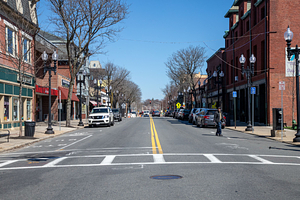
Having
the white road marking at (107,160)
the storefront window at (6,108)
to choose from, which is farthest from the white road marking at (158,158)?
the storefront window at (6,108)

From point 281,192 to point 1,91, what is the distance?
21259 millimetres

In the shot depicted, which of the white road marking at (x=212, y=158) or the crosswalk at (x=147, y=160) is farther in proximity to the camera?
the white road marking at (x=212, y=158)

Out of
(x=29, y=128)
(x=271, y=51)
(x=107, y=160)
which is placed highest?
(x=271, y=51)

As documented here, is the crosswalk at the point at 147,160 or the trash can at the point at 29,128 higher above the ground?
the trash can at the point at 29,128

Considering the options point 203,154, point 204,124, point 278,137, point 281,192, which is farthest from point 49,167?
point 204,124

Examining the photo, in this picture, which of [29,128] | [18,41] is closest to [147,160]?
[29,128]

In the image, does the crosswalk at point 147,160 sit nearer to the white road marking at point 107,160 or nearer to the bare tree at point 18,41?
the white road marking at point 107,160

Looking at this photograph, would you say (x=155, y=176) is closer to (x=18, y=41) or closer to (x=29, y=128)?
(x=29, y=128)

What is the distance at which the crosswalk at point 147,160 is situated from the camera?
9609 mm

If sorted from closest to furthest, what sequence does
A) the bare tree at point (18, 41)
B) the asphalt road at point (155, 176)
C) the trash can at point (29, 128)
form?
the asphalt road at point (155, 176)
the trash can at point (29, 128)
the bare tree at point (18, 41)

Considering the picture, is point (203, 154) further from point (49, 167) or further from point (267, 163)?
point (49, 167)

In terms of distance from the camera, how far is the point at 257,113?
32.6 m

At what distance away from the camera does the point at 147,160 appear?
10.2m

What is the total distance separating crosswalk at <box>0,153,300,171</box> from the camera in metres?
9.61
